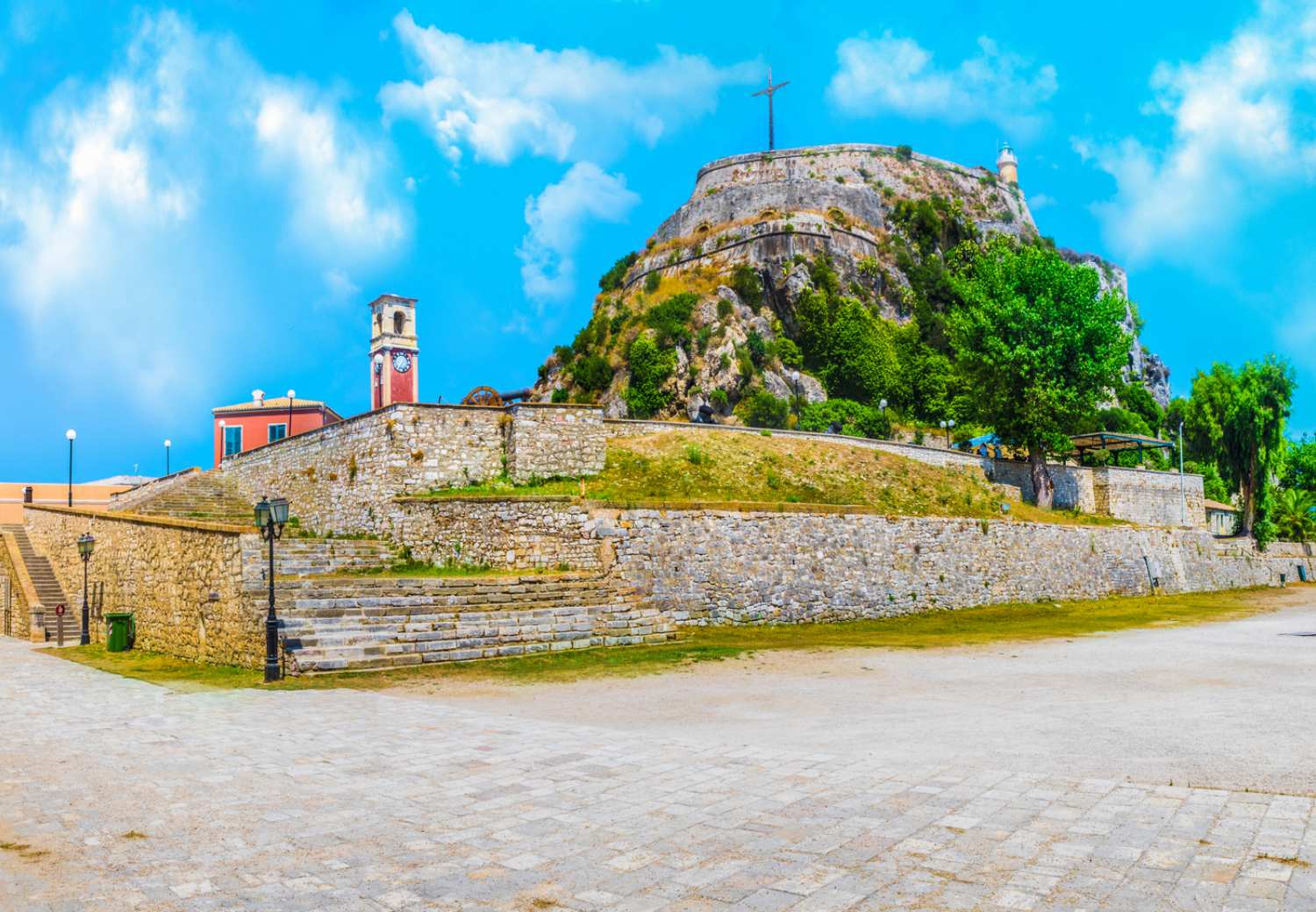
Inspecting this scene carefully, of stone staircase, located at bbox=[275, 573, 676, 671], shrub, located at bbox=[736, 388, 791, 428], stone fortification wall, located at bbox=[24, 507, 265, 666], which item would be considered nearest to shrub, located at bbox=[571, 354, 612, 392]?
shrub, located at bbox=[736, 388, 791, 428]

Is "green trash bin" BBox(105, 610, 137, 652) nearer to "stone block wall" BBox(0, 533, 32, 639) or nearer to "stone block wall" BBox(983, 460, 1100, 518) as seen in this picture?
"stone block wall" BBox(0, 533, 32, 639)

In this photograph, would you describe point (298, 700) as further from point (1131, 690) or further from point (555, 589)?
point (1131, 690)

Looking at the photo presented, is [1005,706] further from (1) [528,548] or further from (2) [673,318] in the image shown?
(2) [673,318]

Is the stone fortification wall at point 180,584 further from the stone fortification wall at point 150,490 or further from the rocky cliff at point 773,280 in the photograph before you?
the rocky cliff at point 773,280

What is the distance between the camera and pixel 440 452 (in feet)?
79.3

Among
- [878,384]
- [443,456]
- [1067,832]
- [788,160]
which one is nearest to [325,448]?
[443,456]

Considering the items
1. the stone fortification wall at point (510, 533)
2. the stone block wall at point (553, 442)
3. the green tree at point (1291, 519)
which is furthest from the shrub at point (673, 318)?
the stone fortification wall at point (510, 533)

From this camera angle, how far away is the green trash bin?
19.7 meters

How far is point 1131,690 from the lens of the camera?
11359 mm

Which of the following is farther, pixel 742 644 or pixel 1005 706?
pixel 742 644

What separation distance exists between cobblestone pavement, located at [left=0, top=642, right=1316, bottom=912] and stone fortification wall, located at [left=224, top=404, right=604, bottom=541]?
50.8 feet

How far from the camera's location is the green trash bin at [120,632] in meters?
19.7

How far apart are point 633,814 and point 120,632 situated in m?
18.5

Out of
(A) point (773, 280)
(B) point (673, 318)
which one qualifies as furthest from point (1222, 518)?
(B) point (673, 318)
